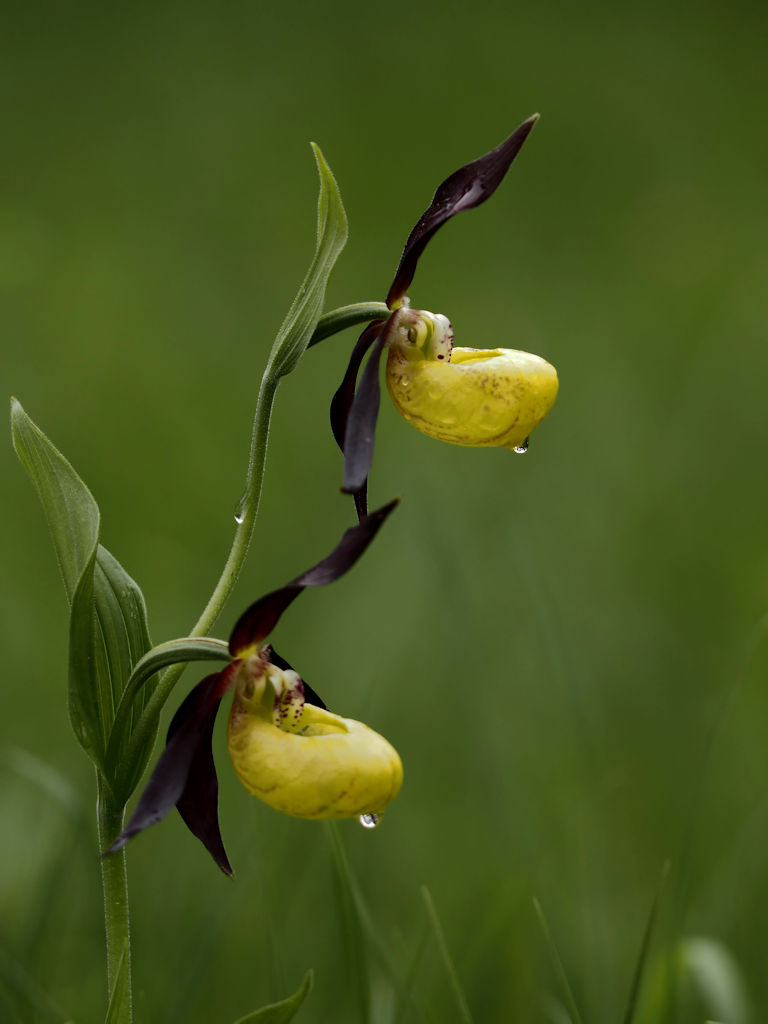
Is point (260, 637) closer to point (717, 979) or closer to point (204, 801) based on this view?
point (204, 801)

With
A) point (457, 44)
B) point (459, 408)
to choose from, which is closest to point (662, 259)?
point (457, 44)

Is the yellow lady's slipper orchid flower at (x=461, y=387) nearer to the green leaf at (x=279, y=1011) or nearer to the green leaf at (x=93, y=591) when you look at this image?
the green leaf at (x=93, y=591)

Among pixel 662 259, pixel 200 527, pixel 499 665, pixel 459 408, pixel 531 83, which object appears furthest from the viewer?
pixel 531 83

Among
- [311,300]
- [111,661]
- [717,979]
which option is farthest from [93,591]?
[717,979]

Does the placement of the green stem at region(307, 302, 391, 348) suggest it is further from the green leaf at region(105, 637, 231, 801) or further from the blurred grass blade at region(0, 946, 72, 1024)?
the blurred grass blade at region(0, 946, 72, 1024)

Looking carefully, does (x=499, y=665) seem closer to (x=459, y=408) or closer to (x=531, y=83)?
(x=459, y=408)

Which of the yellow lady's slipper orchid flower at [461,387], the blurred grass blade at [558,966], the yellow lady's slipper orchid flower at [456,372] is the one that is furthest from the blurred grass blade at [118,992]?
the yellow lady's slipper orchid flower at [461,387]
